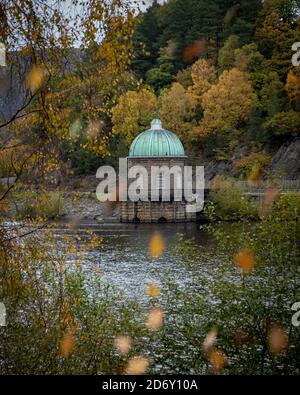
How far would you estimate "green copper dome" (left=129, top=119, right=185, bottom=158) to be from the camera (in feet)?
178

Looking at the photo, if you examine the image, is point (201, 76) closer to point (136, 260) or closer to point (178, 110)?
point (178, 110)

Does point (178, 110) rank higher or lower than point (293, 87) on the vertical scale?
lower

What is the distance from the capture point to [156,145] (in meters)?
54.3

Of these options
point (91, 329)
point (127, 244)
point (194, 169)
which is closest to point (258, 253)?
point (91, 329)

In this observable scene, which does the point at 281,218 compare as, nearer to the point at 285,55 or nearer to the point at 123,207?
the point at 123,207

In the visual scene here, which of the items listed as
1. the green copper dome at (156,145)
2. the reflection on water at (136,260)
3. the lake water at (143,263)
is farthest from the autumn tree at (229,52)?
the lake water at (143,263)

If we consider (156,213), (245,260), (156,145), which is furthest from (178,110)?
(245,260)

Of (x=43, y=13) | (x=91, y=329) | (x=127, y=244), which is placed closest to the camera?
(x=43, y=13)

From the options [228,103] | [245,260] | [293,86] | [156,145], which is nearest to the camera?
[245,260]

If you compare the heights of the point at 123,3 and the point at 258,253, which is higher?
the point at 123,3

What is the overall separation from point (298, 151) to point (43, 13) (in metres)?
47.0

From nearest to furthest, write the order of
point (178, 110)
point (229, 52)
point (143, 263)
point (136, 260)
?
point (143, 263) → point (136, 260) → point (229, 52) → point (178, 110)

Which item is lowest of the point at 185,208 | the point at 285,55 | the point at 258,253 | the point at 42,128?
the point at 185,208

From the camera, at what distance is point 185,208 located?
5191 cm
